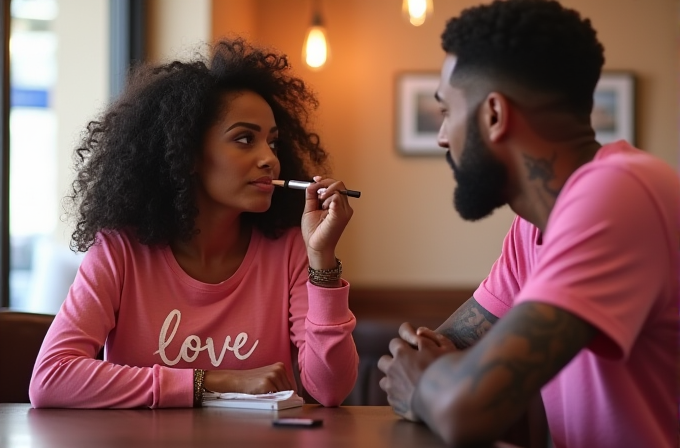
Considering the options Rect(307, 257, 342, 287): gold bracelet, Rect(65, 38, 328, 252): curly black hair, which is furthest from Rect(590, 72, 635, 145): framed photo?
Rect(307, 257, 342, 287): gold bracelet

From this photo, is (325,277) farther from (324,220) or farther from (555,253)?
(555,253)

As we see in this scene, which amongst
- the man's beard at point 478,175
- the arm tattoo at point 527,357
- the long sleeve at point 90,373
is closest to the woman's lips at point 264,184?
the long sleeve at point 90,373

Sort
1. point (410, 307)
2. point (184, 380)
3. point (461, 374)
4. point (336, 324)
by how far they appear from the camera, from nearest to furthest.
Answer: point (461, 374) → point (184, 380) → point (336, 324) → point (410, 307)

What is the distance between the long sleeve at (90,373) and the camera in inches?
62.5

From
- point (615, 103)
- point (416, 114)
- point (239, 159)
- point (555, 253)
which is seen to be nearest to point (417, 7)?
point (416, 114)

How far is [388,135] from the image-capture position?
4.52 metres

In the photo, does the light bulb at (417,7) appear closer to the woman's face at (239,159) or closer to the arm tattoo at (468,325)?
the woman's face at (239,159)

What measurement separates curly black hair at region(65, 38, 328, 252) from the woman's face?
31mm

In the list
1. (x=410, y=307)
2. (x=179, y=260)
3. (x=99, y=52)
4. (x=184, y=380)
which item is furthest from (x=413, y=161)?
(x=184, y=380)

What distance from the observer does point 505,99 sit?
1.29m

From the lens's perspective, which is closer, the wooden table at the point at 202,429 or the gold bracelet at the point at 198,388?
the wooden table at the point at 202,429

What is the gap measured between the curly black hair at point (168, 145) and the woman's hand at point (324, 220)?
5.0 inches

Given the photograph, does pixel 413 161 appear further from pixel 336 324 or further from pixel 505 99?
pixel 505 99

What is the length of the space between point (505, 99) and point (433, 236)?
323cm
